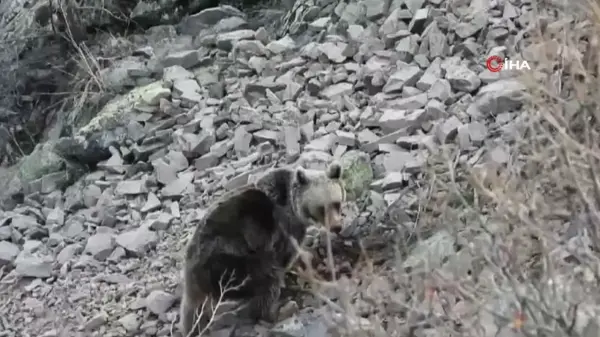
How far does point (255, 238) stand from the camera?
5117 mm

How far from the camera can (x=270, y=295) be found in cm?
519

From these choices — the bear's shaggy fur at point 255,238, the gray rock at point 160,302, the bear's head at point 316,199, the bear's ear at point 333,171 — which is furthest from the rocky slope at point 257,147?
the bear's ear at point 333,171

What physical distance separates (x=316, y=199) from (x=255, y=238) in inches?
16.7

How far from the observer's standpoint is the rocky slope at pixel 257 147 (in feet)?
18.3

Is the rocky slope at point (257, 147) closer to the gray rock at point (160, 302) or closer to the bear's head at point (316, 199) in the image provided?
the gray rock at point (160, 302)

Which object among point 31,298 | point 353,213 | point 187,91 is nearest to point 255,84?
point 187,91

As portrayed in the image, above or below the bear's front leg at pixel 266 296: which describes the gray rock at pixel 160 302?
below

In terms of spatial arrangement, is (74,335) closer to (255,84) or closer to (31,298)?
(31,298)

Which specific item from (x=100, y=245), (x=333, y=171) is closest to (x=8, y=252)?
(x=100, y=245)

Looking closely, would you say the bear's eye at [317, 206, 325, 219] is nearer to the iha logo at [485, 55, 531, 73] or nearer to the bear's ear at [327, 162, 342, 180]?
the bear's ear at [327, 162, 342, 180]

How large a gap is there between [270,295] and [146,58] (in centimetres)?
412

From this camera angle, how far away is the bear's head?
5168 mm

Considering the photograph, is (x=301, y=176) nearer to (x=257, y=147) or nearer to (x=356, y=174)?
(x=356, y=174)


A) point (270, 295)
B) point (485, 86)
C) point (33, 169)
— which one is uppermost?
point (485, 86)
